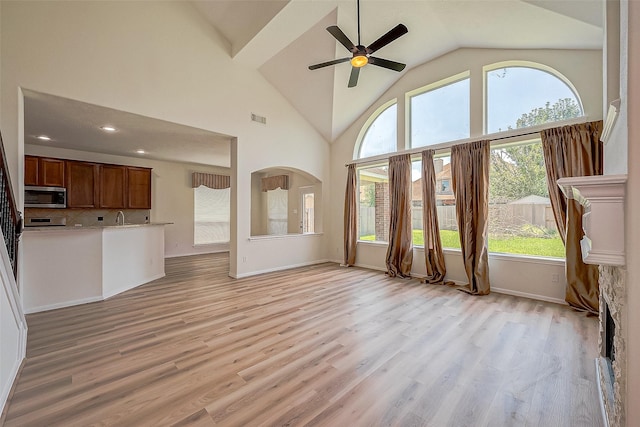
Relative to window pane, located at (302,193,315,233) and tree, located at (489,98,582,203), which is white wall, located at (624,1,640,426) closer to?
tree, located at (489,98,582,203)

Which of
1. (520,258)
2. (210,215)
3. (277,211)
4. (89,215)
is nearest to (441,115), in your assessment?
(520,258)

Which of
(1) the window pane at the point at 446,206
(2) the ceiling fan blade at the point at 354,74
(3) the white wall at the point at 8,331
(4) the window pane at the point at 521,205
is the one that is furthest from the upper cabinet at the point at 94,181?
(4) the window pane at the point at 521,205

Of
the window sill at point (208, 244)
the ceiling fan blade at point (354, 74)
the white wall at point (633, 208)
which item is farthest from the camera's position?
the window sill at point (208, 244)

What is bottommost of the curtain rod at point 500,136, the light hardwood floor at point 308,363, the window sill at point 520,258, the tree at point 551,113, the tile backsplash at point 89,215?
the light hardwood floor at point 308,363

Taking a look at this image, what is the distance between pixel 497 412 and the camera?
5.60 ft

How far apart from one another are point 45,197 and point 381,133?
23.8 ft

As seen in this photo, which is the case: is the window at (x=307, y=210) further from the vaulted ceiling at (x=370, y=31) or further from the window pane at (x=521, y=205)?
the window pane at (x=521, y=205)

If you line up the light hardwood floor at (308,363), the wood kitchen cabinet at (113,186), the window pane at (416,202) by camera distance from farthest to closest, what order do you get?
1. the wood kitchen cabinet at (113,186)
2. the window pane at (416,202)
3. the light hardwood floor at (308,363)

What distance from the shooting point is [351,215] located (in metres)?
A: 6.26

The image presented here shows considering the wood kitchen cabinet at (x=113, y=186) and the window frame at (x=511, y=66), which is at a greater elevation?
the window frame at (x=511, y=66)

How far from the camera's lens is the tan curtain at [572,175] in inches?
132

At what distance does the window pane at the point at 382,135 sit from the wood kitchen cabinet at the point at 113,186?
231 inches

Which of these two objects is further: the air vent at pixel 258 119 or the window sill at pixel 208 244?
the window sill at pixel 208 244

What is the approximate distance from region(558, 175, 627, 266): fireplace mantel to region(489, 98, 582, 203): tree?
3.26 metres
